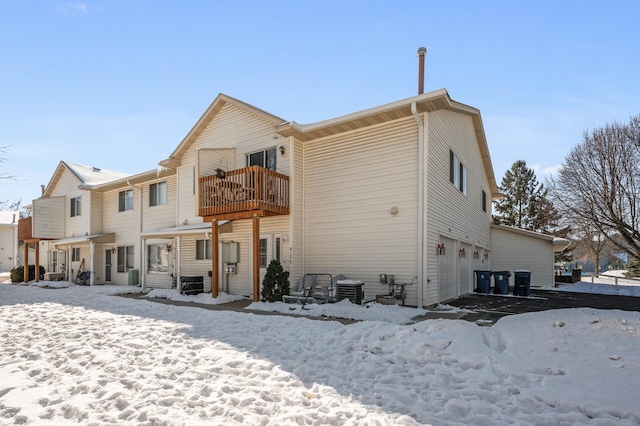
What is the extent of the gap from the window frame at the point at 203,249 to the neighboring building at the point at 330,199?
8 centimetres

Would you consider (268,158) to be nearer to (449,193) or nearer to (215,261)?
(215,261)

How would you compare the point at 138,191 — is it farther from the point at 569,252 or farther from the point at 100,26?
the point at 569,252

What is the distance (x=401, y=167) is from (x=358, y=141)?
1.66 metres

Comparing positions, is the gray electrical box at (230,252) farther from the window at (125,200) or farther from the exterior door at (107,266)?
the exterior door at (107,266)

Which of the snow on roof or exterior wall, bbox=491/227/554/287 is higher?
the snow on roof

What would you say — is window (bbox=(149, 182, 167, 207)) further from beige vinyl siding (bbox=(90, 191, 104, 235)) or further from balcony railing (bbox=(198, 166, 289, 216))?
balcony railing (bbox=(198, 166, 289, 216))

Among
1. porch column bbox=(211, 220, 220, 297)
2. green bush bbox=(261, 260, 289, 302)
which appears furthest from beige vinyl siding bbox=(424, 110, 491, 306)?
porch column bbox=(211, 220, 220, 297)

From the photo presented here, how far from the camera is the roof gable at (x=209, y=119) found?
507 inches

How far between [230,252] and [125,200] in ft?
29.8

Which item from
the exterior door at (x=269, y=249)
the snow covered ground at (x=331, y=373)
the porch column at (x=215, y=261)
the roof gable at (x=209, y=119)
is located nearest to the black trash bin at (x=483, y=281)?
the exterior door at (x=269, y=249)

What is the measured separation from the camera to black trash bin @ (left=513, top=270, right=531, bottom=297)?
1466 centimetres

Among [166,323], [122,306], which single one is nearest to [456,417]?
[166,323]

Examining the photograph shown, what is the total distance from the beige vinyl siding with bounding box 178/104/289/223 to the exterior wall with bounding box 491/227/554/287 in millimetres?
13579

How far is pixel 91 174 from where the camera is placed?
22859 mm
